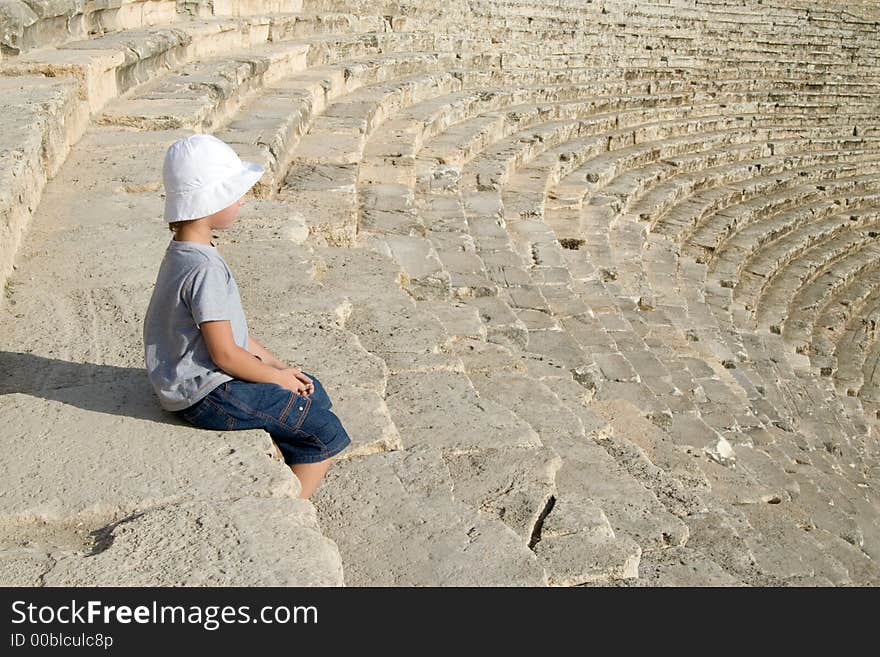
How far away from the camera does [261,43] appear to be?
889 centimetres

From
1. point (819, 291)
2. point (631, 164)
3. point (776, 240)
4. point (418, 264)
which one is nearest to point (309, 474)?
point (418, 264)

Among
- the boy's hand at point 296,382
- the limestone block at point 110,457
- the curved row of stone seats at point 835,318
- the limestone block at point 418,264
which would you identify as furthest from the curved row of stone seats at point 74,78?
the curved row of stone seats at point 835,318

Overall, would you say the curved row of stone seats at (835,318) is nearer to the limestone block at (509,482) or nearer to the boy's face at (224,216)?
the limestone block at (509,482)

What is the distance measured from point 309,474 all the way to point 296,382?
0.27 metres

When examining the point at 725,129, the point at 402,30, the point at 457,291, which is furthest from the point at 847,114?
the point at 457,291

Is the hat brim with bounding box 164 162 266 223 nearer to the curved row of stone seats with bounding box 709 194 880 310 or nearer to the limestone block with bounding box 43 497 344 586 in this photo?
the limestone block with bounding box 43 497 344 586

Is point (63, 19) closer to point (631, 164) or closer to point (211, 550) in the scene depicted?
point (211, 550)

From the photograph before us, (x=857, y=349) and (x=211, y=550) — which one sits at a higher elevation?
(x=211, y=550)

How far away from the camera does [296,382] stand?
9.46ft

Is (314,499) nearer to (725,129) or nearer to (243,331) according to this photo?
(243,331)

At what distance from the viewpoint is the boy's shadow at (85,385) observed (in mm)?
2895

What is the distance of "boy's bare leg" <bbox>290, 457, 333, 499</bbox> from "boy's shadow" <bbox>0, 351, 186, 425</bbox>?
378mm
